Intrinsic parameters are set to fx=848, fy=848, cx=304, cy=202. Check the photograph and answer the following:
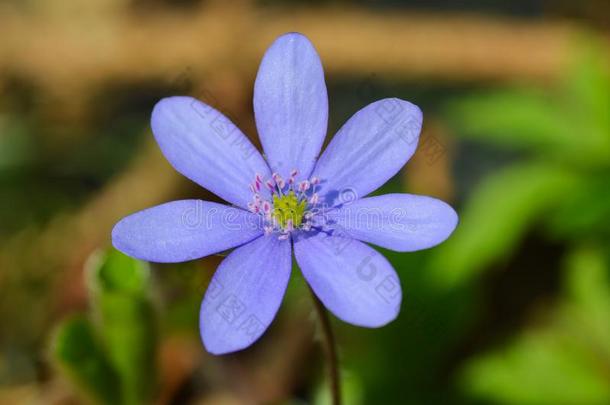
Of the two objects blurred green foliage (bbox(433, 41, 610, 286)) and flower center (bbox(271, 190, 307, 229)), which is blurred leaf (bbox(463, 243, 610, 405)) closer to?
blurred green foliage (bbox(433, 41, 610, 286))

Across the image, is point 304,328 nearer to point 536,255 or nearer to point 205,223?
point 536,255

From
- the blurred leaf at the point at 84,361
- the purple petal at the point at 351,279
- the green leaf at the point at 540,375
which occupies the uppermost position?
the purple petal at the point at 351,279

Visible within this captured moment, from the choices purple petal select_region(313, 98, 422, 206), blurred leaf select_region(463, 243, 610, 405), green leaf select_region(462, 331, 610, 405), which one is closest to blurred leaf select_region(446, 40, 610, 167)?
blurred leaf select_region(463, 243, 610, 405)

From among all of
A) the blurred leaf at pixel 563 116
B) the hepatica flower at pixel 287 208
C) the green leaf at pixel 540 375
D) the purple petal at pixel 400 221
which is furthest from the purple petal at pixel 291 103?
the blurred leaf at pixel 563 116

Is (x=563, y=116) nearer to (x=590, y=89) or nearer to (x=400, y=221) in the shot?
(x=590, y=89)

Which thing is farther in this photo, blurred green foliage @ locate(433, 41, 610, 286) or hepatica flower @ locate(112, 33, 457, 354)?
blurred green foliage @ locate(433, 41, 610, 286)

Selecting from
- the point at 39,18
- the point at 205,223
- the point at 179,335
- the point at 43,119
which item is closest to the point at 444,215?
the point at 205,223

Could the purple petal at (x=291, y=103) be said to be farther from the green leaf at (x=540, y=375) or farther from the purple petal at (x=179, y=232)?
the green leaf at (x=540, y=375)
